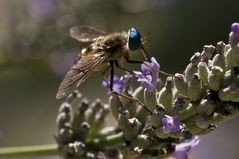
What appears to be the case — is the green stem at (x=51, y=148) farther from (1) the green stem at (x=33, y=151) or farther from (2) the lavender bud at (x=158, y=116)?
(2) the lavender bud at (x=158, y=116)

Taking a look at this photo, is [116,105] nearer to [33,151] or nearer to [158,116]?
[158,116]

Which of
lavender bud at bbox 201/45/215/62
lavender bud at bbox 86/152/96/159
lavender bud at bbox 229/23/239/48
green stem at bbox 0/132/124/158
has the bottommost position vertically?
lavender bud at bbox 86/152/96/159

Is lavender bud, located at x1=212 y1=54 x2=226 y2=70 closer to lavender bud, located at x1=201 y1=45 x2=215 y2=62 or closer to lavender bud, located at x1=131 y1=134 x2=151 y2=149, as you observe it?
lavender bud, located at x1=201 y1=45 x2=215 y2=62

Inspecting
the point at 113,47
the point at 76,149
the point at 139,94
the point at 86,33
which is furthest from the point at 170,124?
the point at 86,33

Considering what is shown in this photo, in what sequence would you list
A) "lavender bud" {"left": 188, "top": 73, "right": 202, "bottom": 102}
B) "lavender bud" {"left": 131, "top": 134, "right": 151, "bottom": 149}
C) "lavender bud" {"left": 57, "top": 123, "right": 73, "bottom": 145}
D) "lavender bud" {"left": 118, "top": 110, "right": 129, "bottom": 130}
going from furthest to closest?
"lavender bud" {"left": 57, "top": 123, "right": 73, "bottom": 145} → "lavender bud" {"left": 118, "top": 110, "right": 129, "bottom": 130} → "lavender bud" {"left": 131, "top": 134, "right": 151, "bottom": 149} → "lavender bud" {"left": 188, "top": 73, "right": 202, "bottom": 102}

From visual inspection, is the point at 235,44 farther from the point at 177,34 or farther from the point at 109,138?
the point at 177,34

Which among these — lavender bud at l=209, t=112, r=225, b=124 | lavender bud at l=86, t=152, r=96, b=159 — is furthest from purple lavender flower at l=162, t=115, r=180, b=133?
lavender bud at l=86, t=152, r=96, b=159

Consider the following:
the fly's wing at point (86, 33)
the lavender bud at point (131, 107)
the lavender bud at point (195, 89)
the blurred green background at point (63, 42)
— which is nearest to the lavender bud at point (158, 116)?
the lavender bud at point (195, 89)
